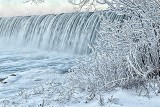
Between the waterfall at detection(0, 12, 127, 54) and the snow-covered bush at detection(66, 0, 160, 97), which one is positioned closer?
the snow-covered bush at detection(66, 0, 160, 97)

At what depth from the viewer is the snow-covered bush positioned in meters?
5.78

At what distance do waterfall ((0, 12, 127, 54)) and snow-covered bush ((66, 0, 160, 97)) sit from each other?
33.5ft

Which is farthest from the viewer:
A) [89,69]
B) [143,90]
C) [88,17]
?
[88,17]

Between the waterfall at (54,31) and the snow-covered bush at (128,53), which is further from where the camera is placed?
the waterfall at (54,31)

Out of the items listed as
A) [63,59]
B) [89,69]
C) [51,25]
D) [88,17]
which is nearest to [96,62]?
[89,69]

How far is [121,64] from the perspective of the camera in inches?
236

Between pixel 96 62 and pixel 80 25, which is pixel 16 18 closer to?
pixel 80 25

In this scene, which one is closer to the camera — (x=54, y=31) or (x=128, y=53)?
(x=128, y=53)

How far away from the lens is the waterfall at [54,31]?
60.0 feet

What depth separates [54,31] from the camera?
21.6 meters

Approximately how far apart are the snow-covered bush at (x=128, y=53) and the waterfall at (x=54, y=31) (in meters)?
10.2

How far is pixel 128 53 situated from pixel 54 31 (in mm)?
15897

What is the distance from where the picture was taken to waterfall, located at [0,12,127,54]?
18.3 meters

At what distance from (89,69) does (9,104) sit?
4.82ft
